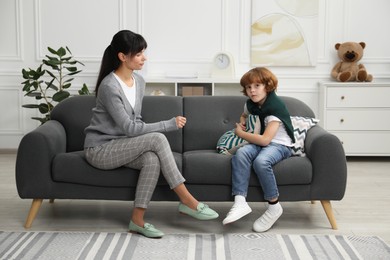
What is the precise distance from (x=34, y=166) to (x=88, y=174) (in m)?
0.30

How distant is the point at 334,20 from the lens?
239 inches

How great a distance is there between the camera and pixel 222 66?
596 centimetres

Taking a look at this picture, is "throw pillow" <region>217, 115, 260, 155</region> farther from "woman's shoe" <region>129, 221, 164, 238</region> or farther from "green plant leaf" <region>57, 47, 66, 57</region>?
"green plant leaf" <region>57, 47, 66, 57</region>

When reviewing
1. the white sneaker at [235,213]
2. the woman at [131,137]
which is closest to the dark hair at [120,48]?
the woman at [131,137]

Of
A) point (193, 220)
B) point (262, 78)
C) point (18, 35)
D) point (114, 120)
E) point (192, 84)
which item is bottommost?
point (193, 220)

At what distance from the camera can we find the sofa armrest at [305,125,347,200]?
3527 mm

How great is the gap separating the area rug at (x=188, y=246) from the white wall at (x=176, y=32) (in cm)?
289

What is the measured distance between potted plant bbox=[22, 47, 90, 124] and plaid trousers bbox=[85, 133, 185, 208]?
89.8 inches

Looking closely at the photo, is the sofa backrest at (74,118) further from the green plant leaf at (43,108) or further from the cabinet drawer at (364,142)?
the cabinet drawer at (364,142)

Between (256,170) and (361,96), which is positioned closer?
(256,170)

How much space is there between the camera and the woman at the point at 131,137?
135 inches

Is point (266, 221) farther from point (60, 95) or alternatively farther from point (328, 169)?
point (60, 95)

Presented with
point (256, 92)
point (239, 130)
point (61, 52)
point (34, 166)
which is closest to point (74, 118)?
point (34, 166)

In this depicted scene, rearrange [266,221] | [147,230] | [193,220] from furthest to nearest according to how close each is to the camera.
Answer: [193,220]
[266,221]
[147,230]
